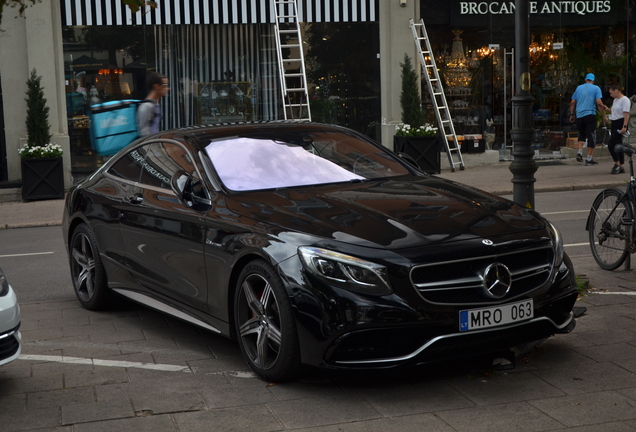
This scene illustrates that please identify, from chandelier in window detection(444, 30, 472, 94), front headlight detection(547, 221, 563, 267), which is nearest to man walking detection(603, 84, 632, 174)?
chandelier in window detection(444, 30, 472, 94)

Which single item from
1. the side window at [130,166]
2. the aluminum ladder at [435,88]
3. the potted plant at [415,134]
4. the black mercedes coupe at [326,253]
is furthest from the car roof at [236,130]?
the aluminum ladder at [435,88]

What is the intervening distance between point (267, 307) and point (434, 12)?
16815 mm

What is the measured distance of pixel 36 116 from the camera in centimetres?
1758

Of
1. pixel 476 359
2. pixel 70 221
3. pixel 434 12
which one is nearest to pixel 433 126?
pixel 434 12

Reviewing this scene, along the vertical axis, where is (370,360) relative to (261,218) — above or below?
below

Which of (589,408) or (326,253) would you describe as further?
(326,253)

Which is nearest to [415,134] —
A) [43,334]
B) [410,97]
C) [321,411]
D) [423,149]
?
[423,149]

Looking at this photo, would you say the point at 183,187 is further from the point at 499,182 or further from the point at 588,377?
the point at 499,182

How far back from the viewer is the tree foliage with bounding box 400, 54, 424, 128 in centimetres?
1947

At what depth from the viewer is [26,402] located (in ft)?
16.1

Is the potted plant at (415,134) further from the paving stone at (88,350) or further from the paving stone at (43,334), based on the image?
the paving stone at (88,350)

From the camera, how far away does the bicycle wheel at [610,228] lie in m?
7.68

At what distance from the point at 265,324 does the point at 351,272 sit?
698 millimetres

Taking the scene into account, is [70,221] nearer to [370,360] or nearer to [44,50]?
[370,360]
